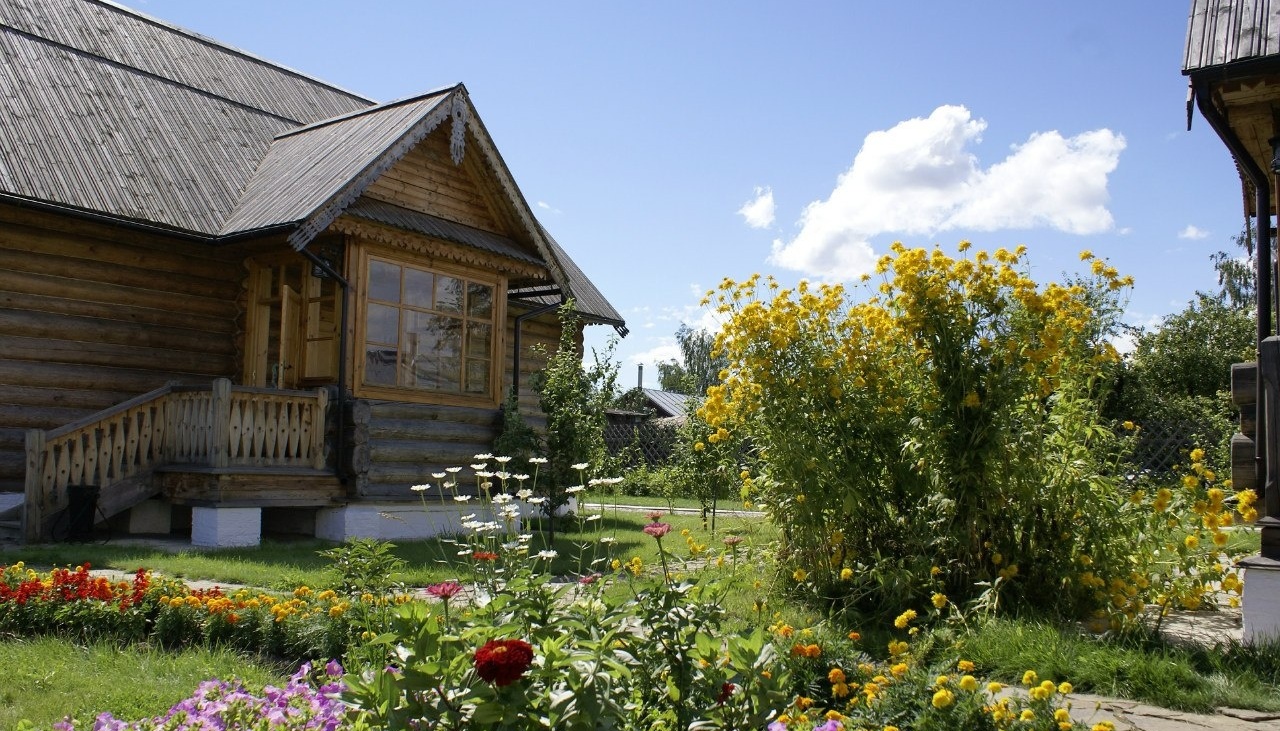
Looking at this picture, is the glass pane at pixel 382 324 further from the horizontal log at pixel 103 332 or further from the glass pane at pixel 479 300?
the horizontal log at pixel 103 332

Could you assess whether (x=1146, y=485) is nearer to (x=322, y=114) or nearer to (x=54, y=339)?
(x=54, y=339)

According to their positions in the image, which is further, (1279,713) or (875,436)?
(875,436)

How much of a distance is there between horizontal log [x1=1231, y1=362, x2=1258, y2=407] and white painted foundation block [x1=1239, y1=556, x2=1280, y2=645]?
1.76 metres

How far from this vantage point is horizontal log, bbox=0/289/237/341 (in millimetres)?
11258

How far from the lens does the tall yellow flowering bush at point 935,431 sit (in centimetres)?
589

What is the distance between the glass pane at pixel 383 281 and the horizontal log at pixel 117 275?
7.65 ft

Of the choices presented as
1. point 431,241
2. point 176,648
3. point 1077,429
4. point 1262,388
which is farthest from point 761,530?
point 431,241

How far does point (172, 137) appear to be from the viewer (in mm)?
13445

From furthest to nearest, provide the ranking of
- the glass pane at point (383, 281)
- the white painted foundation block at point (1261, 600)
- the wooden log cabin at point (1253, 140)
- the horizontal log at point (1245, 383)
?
1. the glass pane at point (383, 281)
2. the horizontal log at point (1245, 383)
3. the wooden log cabin at point (1253, 140)
4. the white painted foundation block at point (1261, 600)

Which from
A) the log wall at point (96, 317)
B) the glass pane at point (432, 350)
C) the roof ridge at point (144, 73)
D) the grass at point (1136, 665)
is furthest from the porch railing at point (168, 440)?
the grass at point (1136, 665)

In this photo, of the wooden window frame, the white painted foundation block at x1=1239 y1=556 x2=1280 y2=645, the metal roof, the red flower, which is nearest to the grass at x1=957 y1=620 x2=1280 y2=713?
the white painted foundation block at x1=1239 y1=556 x2=1280 y2=645

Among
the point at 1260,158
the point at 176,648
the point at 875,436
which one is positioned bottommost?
the point at 176,648

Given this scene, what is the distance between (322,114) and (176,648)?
13913 mm

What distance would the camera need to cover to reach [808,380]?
6.54 metres
